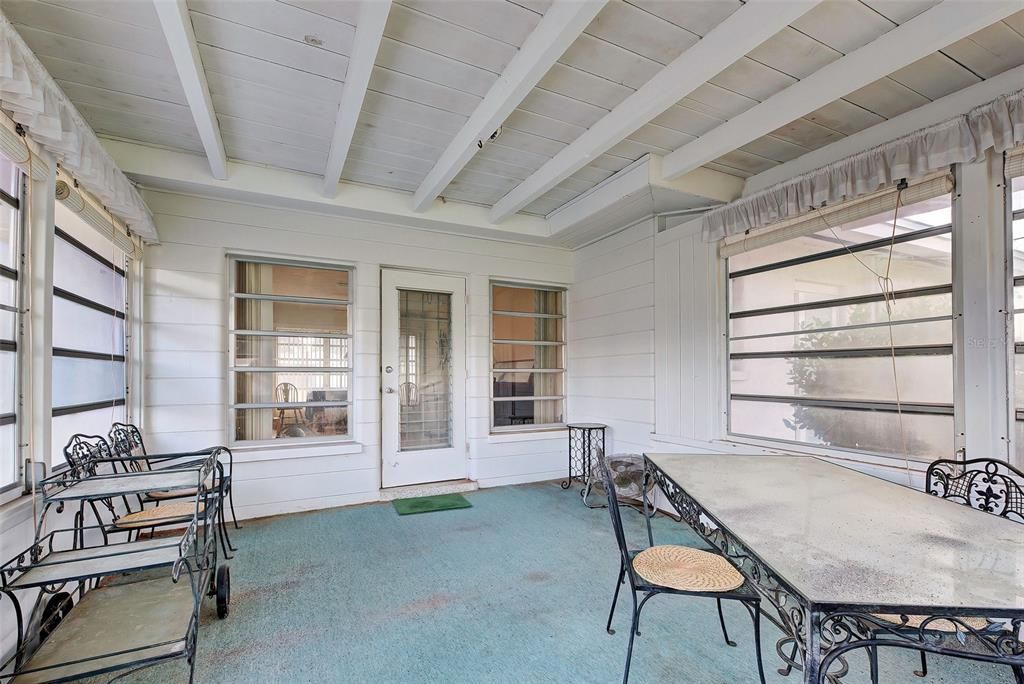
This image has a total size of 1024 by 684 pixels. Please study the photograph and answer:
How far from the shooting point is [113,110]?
262 centimetres

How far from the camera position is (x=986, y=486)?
2.08 m

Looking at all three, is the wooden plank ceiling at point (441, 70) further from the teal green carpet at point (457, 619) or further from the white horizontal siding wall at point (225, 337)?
the teal green carpet at point (457, 619)

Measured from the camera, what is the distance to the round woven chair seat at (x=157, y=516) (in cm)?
229

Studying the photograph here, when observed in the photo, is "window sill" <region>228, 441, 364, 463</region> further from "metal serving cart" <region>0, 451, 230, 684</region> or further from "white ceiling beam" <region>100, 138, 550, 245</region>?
"white ceiling beam" <region>100, 138, 550, 245</region>

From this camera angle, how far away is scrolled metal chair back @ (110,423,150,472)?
271 cm

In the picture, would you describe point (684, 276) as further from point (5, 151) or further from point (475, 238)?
point (5, 151)

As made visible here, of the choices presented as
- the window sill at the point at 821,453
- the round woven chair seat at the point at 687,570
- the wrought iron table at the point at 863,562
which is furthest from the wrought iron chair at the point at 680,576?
the window sill at the point at 821,453

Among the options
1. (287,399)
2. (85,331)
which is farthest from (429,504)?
(85,331)

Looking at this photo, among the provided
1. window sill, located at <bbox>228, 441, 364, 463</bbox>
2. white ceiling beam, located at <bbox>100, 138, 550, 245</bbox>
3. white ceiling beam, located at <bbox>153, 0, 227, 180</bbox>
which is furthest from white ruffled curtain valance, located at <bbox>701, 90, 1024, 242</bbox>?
window sill, located at <bbox>228, 441, 364, 463</bbox>

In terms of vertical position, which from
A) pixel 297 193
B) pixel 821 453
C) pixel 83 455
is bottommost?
pixel 821 453

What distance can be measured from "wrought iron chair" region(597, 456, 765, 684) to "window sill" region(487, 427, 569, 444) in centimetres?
267

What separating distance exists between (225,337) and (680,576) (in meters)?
3.58

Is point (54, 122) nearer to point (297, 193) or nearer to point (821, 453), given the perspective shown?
point (297, 193)

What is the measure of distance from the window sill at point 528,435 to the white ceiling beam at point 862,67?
293 cm
